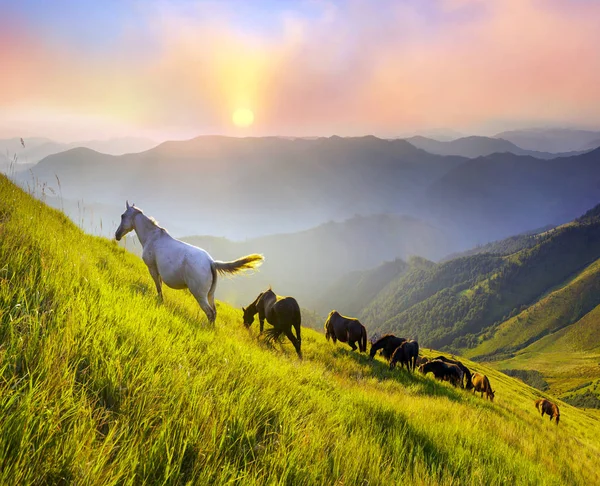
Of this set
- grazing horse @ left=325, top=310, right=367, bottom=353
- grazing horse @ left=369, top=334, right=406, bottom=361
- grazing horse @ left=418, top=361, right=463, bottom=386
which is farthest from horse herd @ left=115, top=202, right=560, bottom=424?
grazing horse @ left=418, top=361, right=463, bottom=386

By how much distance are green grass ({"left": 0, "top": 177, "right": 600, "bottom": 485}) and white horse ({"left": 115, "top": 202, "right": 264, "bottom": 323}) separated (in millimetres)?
3008

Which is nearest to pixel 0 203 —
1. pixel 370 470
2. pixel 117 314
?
pixel 117 314

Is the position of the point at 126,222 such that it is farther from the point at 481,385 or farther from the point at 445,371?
the point at 481,385

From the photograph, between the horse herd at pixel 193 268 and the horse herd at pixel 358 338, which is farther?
the horse herd at pixel 358 338

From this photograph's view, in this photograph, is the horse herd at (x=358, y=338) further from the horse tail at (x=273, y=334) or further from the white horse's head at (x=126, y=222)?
the white horse's head at (x=126, y=222)

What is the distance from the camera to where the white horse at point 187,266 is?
291 inches

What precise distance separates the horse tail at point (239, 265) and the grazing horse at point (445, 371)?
1259cm

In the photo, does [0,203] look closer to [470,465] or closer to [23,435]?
[23,435]

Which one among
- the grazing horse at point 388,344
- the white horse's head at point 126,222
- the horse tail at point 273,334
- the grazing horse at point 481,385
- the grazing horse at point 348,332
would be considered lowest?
the grazing horse at point 481,385

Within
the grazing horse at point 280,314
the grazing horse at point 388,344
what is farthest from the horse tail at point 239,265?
the grazing horse at point 388,344

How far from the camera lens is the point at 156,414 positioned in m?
2.06

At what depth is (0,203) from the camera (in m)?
4.96

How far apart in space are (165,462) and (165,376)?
85 centimetres

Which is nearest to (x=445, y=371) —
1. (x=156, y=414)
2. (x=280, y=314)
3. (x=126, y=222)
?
(x=280, y=314)
